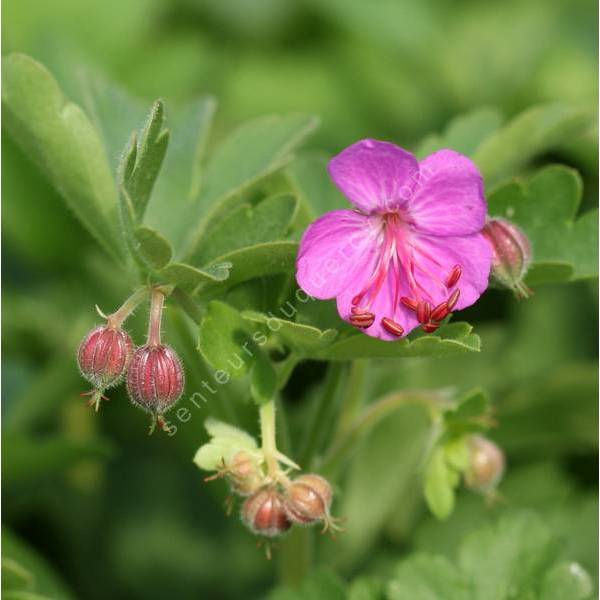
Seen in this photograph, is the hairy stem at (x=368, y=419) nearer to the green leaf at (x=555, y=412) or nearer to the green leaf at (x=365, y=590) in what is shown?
the green leaf at (x=365, y=590)

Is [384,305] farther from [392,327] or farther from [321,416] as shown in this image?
[321,416]

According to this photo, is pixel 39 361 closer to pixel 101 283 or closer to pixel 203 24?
pixel 101 283

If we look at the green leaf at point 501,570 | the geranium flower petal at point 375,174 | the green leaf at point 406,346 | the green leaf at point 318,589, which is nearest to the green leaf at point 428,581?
the green leaf at point 501,570

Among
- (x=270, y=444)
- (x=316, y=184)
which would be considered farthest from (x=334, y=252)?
(x=316, y=184)

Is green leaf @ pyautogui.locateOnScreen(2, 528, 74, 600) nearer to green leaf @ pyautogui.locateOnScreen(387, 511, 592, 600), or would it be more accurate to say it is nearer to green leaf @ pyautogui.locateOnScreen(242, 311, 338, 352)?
green leaf @ pyautogui.locateOnScreen(387, 511, 592, 600)

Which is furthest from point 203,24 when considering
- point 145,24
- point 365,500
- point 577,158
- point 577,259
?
point 577,259

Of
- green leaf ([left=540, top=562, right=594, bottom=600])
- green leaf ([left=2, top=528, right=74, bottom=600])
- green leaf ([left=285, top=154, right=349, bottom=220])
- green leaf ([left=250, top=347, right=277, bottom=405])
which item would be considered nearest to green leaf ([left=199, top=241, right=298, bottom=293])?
green leaf ([left=250, top=347, right=277, bottom=405])

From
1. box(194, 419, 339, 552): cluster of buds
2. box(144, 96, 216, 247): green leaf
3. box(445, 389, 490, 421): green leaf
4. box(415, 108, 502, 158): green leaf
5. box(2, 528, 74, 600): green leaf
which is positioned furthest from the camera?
box(2, 528, 74, 600): green leaf
